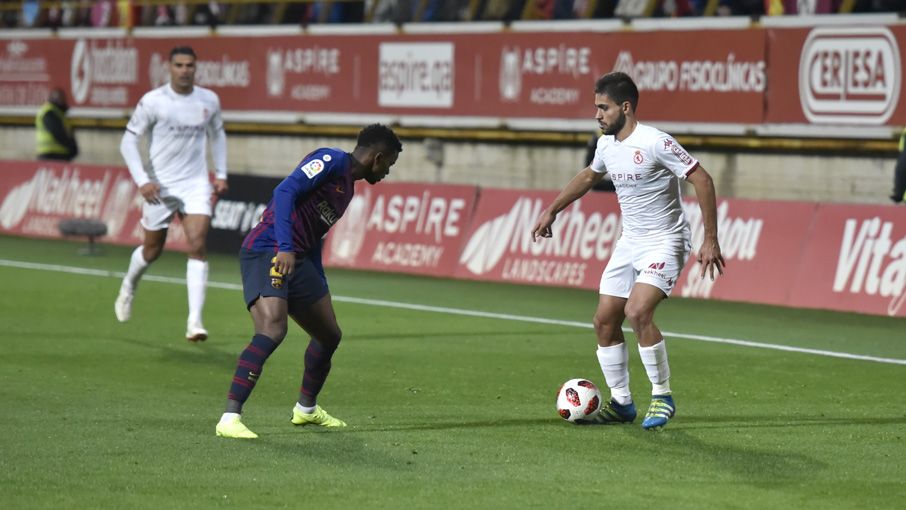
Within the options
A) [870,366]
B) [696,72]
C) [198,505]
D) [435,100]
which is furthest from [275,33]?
[198,505]

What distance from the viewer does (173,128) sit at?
48.6 feet

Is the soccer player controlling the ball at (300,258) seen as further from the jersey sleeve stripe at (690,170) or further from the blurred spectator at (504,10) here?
the blurred spectator at (504,10)

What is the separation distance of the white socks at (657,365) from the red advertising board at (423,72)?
1249 cm

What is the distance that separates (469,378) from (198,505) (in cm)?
493

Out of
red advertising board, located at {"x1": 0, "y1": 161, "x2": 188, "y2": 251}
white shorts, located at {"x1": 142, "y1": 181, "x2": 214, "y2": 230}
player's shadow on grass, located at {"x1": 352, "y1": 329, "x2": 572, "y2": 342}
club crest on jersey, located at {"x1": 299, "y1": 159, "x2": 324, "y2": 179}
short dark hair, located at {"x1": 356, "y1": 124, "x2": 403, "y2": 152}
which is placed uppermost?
short dark hair, located at {"x1": 356, "y1": 124, "x2": 403, "y2": 152}

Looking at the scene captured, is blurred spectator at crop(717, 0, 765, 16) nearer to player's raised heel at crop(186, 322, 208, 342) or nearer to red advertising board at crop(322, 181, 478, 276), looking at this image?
red advertising board at crop(322, 181, 478, 276)

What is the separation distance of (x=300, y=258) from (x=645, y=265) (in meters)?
2.01

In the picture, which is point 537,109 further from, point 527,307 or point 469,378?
point 469,378

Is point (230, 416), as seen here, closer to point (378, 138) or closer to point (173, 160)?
point (378, 138)

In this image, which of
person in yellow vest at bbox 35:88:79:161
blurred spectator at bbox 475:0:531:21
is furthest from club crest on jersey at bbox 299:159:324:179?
person in yellow vest at bbox 35:88:79:161

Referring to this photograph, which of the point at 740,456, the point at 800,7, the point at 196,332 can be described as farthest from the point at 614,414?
the point at 800,7

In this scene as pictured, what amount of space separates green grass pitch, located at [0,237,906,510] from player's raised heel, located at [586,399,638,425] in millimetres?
197

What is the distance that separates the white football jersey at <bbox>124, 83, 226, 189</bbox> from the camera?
48.5 ft

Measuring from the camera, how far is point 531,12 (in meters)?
25.5
